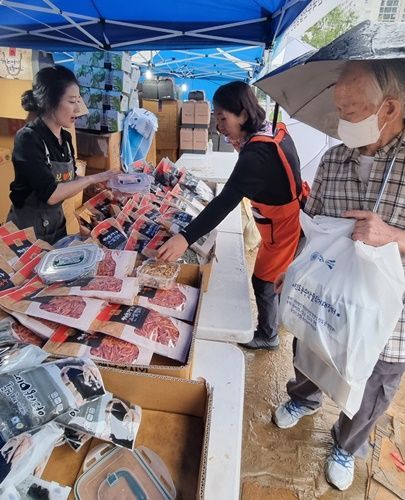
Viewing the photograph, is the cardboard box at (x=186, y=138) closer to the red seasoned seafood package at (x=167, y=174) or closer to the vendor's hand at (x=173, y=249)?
the red seasoned seafood package at (x=167, y=174)

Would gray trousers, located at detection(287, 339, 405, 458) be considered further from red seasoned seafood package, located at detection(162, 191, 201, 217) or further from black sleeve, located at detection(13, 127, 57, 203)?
black sleeve, located at detection(13, 127, 57, 203)

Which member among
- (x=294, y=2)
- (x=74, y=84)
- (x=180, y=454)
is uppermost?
(x=294, y=2)

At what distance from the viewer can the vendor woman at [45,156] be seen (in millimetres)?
1428

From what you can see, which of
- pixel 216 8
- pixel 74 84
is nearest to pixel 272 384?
pixel 74 84

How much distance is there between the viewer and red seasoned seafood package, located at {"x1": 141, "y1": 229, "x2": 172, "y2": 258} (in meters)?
1.11

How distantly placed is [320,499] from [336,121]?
1.47m

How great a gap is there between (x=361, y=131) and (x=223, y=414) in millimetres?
765

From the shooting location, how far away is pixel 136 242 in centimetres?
116

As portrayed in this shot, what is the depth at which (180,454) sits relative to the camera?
1.95 ft

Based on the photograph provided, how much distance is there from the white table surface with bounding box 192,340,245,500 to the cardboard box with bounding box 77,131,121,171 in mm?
2485

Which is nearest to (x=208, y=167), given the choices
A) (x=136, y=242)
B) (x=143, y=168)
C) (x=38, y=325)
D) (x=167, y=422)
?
(x=143, y=168)

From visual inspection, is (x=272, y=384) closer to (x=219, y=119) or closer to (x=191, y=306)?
(x=191, y=306)

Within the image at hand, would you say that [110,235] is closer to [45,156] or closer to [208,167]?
[45,156]

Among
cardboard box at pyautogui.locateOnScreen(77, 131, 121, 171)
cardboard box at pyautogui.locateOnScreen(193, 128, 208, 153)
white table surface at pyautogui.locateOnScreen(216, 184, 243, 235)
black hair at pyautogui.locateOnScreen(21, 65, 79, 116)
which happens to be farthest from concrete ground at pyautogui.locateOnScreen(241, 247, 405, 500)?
cardboard box at pyautogui.locateOnScreen(193, 128, 208, 153)
